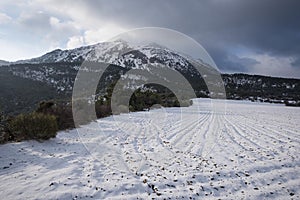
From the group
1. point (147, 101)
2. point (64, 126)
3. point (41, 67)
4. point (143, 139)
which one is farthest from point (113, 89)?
point (41, 67)

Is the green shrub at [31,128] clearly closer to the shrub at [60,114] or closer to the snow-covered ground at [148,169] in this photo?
the snow-covered ground at [148,169]

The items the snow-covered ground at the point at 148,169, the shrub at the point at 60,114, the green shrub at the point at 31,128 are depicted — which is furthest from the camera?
the shrub at the point at 60,114

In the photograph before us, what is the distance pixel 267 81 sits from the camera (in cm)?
11519

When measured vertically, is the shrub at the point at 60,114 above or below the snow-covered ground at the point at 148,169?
above

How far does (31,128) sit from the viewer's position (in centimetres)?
919

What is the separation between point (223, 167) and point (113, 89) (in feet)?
77.0

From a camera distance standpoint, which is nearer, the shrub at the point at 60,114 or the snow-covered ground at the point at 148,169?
the snow-covered ground at the point at 148,169

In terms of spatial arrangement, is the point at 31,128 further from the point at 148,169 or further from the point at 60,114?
the point at 148,169

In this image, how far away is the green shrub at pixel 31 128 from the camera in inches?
358

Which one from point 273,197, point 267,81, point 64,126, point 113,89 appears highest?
point 267,81

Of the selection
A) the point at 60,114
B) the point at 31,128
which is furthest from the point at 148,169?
the point at 60,114

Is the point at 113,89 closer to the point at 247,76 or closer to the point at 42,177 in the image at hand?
the point at 42,177

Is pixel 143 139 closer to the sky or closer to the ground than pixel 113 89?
closer to the ground

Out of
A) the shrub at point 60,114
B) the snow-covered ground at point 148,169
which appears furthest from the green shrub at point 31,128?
the shrub at point 60,114
